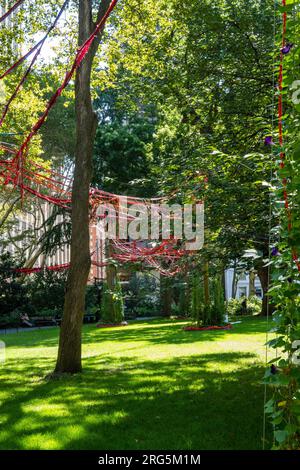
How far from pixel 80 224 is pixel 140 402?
9.28 ft

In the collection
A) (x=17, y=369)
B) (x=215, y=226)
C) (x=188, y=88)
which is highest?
(x=188, y=88)

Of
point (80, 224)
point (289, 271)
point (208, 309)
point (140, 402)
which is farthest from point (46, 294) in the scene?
point (289, 271)

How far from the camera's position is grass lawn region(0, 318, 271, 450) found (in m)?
4.00

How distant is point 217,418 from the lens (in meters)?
4.54

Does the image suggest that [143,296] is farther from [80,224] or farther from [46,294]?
[80,224]

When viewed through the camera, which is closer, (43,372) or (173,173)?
(173,173)

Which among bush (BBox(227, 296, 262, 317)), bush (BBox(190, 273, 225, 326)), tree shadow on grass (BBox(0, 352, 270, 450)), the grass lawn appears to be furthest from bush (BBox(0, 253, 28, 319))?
tree shadow on grass (BBox(0, 352, 270, 450))

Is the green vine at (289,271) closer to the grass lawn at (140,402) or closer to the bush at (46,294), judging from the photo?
the grass lawn at (140,402)

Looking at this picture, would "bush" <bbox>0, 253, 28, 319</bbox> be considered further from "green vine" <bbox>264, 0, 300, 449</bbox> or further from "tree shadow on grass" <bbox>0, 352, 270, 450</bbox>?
"green vine" <bbox>264, 0, 300, 449</bbox>

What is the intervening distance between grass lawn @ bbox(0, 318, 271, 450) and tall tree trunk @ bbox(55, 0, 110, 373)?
43cm

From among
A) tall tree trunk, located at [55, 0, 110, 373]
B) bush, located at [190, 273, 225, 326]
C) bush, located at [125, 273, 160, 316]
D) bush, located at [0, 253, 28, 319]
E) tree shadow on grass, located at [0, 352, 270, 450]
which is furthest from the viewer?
bush, located at [125, 273, 160, 316]
